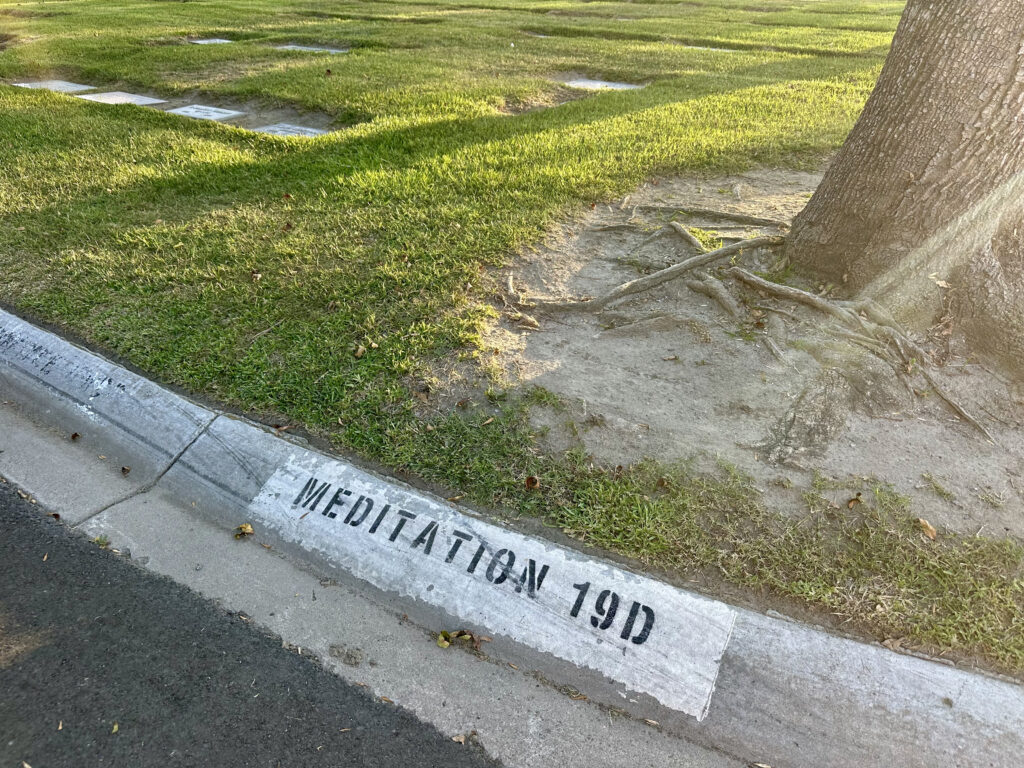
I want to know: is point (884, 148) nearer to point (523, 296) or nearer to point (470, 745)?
point (523, 296)

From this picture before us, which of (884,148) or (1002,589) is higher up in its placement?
(884,148)

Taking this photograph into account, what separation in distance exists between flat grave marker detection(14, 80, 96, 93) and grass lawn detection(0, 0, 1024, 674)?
0.88ft

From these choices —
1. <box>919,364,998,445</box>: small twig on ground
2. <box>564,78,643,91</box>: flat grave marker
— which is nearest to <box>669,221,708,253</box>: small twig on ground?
<box>919,364,998,445</box>: small twig on ground

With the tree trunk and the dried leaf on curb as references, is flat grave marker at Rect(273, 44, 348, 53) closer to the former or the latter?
the tree trunk

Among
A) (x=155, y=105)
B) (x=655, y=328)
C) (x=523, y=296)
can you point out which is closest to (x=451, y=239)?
(x=523, y=296)

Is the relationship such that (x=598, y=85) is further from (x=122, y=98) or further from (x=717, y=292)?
(x=717, y=292)

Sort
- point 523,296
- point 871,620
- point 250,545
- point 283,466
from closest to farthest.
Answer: point 871,620 → point 250,545 → point 283,466 → point 523,296

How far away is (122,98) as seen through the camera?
9461mm

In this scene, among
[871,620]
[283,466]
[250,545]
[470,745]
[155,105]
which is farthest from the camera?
[155,105]

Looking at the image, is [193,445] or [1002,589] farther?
[193,445]

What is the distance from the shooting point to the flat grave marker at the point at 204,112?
8453 mm

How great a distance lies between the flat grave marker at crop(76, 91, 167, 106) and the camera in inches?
361

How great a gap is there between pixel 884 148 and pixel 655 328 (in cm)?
160

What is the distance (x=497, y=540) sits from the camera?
8.75 ft
